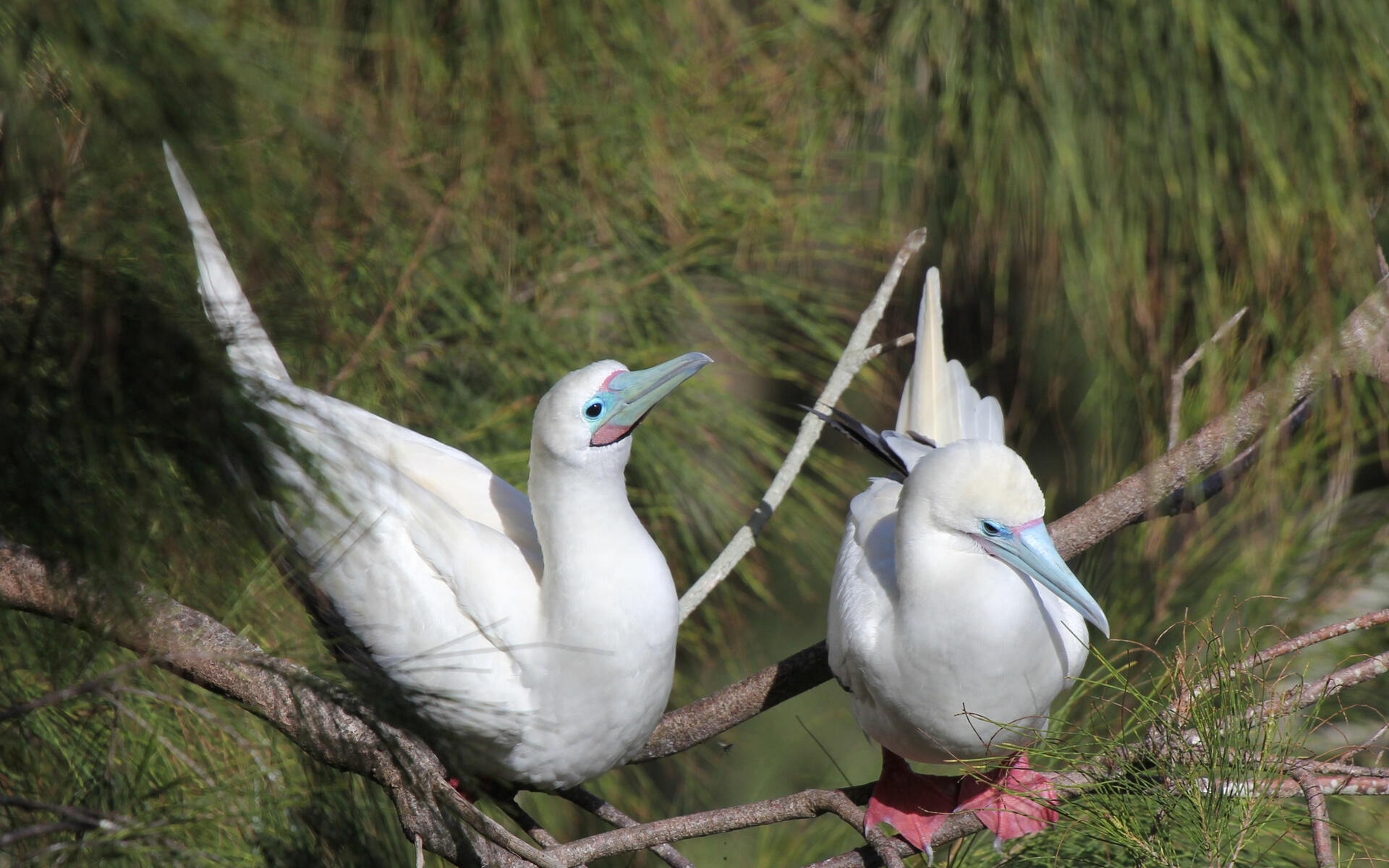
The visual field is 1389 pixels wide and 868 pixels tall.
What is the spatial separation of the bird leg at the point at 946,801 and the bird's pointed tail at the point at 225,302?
2.47 feet

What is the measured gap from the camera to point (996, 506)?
1.24 m

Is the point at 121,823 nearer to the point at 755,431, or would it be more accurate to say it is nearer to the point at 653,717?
the point at 653,717

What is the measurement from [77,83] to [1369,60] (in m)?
1.55

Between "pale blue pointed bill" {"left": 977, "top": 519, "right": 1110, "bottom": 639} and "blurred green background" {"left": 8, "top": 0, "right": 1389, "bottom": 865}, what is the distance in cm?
6

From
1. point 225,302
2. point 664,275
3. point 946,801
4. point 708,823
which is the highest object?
point 225,302

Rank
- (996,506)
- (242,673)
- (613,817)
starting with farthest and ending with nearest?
(613,817), (996,506), (242,673)

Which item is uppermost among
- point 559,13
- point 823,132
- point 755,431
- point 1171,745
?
point 559,13

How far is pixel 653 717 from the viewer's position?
4.33 feet

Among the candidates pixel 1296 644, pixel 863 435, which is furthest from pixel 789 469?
pixel 1296 644

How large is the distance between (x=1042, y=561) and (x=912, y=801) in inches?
15.3

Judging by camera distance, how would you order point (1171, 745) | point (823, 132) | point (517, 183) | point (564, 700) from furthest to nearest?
point (823, 132) → point (517, 183) → point (564, 700) → point (1171, 745)

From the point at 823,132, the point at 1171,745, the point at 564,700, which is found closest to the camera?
the point at 1171,745

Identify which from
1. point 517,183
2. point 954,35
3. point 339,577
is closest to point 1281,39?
point 954,35

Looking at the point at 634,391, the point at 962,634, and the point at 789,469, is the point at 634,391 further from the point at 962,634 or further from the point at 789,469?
the point at 962,634
